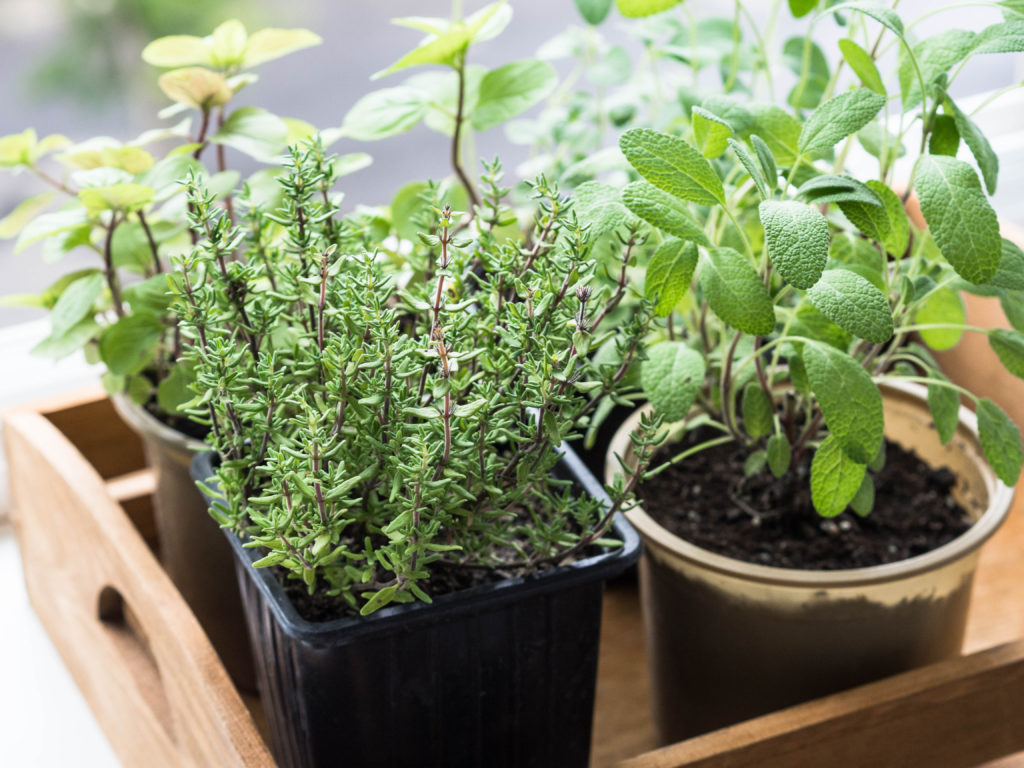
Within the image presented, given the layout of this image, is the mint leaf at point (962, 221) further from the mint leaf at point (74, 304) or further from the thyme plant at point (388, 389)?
the mint leaf at point (74, 304)

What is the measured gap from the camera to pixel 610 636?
3.05ft

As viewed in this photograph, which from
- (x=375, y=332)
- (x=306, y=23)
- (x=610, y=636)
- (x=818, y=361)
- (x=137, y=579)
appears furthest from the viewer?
(x=306, y=23)

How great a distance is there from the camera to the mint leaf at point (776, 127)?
638 mm

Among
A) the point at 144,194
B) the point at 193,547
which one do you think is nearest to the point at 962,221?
the point at 144,194

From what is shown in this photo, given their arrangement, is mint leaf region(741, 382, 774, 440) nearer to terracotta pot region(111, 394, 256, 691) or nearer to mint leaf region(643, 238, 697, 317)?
mint leaf region(643, 238, 697, 317)

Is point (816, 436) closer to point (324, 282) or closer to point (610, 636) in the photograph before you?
point (610, 636)

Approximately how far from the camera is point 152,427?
782 millimetres

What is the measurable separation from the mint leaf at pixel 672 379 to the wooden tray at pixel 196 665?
20 centimetres

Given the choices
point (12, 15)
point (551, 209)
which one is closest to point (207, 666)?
point (551, 209)

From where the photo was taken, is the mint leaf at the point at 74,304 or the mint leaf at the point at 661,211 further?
the mint leaf at the point at 74,304

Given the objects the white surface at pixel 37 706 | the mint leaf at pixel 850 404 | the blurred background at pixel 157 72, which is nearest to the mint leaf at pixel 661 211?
the mint leaf at pixel 850 404

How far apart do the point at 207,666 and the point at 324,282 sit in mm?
275

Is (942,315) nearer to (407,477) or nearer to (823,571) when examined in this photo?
(823,571)

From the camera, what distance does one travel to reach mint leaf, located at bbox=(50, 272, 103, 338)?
0.75 metres
